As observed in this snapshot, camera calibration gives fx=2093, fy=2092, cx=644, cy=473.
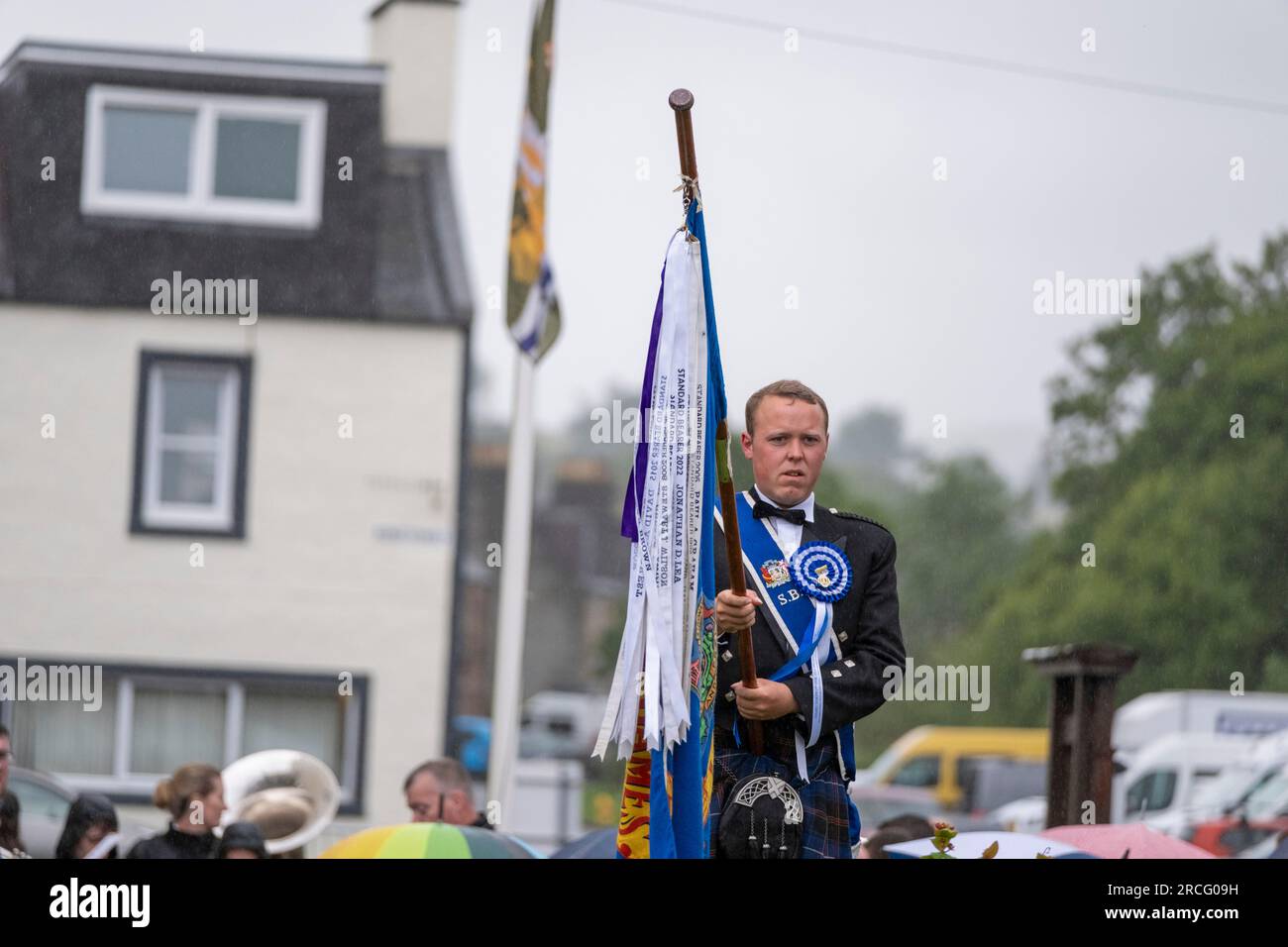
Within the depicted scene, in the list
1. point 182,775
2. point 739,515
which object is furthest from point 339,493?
point 739,515

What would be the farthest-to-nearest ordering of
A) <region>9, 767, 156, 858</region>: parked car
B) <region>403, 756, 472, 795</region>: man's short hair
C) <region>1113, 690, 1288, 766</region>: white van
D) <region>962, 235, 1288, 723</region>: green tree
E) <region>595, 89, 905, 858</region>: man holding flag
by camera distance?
<region>962, 235, 1288, 723</region>: green tree
<region>1113, 690, 1288, 766</region>: white van
<region>9, 767, 156, 858</region>: parked car
<region>403, 756, 472, 795</region>: man's short hair
<region>595, 89, 905, 858</region>: man holding flag

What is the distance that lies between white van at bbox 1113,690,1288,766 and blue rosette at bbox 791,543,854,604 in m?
17.2

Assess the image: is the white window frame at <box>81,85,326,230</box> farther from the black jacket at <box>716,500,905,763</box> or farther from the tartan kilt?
the tartan kilt

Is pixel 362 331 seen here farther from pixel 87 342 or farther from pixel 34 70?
pixel 34 70

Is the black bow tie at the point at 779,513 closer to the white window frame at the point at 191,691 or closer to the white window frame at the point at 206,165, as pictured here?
the white window frame at the point at 191,691

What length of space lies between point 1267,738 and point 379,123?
381 inches

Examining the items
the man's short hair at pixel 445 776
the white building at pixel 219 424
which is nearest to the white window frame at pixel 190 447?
the white building at pixel 219 424

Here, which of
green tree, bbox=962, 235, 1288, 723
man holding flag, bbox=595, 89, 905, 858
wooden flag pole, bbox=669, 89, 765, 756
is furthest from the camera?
green tree, bbox=962, 235, 1288, 723

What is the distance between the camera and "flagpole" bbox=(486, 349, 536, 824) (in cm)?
1279

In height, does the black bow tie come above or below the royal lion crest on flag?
above

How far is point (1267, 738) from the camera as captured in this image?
16.8m

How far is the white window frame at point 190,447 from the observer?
18.8 metres

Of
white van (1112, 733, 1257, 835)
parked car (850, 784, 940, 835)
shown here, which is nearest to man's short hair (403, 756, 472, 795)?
parked car (850, 784, 940, 835)

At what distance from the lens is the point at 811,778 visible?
4336 millimetres
